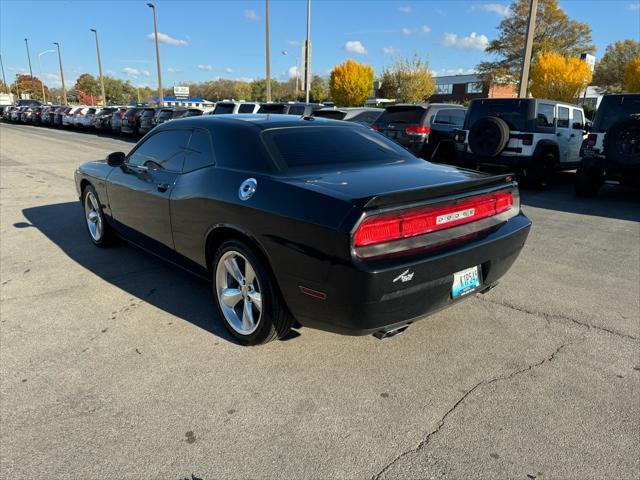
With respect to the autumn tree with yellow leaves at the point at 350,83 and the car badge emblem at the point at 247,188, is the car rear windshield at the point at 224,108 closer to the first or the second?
the car badge emblem at the point at 247,188

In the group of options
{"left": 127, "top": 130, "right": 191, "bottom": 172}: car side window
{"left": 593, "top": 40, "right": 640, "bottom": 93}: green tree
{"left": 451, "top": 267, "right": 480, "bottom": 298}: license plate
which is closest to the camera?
{"left": 451, "top": 267, "right": 480, "bottom": 298}: license plate

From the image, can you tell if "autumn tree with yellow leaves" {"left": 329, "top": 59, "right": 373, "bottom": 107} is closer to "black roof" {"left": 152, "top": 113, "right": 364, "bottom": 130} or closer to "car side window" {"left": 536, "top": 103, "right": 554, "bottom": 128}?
"car side window" {"left": 536, "top": 103, "right": 554, "bottom": 128}

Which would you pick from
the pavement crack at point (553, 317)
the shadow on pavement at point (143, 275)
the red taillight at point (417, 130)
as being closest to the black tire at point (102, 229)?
the shadow on pavement at point (143, 275)

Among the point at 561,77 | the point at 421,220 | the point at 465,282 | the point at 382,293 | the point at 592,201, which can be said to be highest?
the point at 561,77

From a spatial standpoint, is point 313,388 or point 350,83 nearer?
point 313,388

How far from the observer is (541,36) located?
5025 cm

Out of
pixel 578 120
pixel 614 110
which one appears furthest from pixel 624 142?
pixel 578 120

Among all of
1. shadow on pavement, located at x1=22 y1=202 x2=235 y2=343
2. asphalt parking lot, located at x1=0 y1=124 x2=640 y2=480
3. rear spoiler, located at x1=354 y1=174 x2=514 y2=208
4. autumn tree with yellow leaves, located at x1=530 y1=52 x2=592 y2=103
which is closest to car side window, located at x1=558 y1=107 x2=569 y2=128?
asphalt parking lot, located at x1=0 y1=124 x2=640 y2=480

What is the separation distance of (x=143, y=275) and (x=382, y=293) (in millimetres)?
2995

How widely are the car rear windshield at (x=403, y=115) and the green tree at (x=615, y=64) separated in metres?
48.5

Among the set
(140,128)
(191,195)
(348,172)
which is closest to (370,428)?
(348,172)

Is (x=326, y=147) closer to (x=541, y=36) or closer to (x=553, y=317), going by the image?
(x=553, y=317)

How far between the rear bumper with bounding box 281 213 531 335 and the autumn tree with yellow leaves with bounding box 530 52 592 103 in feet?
130

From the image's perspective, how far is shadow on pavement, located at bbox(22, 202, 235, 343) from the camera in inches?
151
